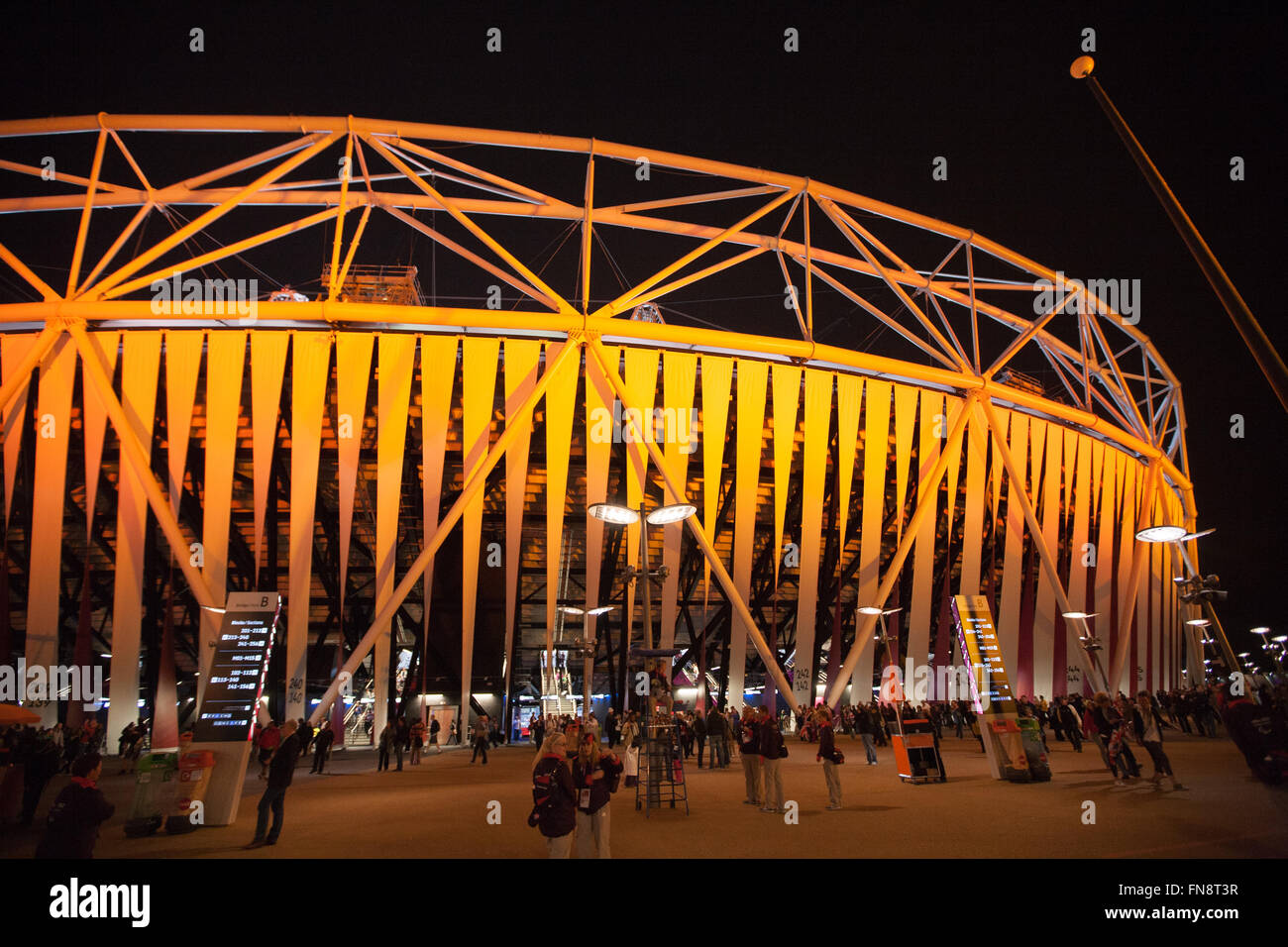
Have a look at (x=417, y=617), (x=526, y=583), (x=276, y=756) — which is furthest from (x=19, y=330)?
(x=526, y=583)

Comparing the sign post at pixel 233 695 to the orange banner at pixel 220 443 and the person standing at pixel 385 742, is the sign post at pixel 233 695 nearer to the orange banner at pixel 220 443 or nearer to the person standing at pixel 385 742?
the orange banner at pixel 220 443

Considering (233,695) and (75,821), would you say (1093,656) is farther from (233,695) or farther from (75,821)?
(75,821)

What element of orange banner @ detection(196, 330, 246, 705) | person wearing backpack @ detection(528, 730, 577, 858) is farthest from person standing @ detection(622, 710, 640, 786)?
orange banner @ detection(196, 330, 246, 705)

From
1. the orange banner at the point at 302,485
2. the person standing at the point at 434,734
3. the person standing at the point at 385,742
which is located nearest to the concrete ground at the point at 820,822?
the person standing at the point at 385,742

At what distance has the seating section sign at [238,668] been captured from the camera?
1232 centimetres

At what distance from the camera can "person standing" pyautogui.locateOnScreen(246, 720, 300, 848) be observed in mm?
9648

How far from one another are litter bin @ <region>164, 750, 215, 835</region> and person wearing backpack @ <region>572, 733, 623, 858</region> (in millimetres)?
7031

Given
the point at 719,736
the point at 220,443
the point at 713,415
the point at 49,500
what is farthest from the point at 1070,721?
the point at 49,500

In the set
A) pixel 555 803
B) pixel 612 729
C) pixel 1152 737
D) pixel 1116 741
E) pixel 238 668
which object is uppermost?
pixel 555 803

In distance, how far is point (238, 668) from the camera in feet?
42.2

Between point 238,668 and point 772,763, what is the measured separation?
9.01 m

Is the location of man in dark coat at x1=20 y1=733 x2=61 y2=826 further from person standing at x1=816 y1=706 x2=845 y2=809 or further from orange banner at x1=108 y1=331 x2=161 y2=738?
person standing at x1=816 y1=706 x2=845 y2=809

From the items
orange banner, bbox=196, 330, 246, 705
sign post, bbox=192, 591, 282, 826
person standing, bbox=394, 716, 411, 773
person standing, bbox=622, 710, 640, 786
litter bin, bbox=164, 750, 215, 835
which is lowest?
person standing, bbox=394, 716, 411, 773

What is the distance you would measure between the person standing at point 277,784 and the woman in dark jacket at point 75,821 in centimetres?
353
